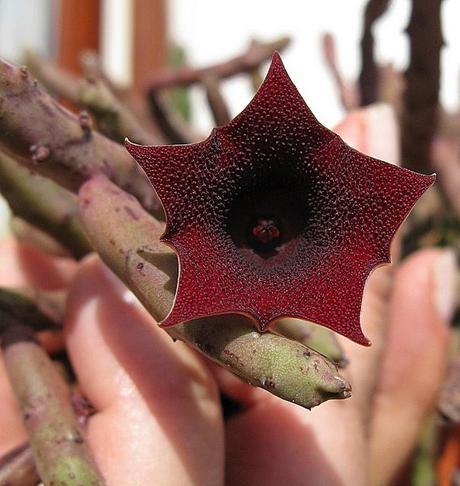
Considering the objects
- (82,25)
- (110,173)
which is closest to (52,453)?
(110,173)

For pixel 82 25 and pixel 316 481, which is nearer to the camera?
pixel 316 481

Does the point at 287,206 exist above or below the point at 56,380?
above

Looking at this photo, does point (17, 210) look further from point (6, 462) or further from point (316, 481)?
point (316, 481)

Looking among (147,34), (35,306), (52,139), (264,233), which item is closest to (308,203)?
(264,233)

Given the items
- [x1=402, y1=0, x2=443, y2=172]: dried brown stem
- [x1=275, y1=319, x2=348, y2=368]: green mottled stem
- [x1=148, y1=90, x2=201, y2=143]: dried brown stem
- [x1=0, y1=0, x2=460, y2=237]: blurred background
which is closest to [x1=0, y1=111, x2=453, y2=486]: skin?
[x1=275, y1=319, x2=348, y2=368]: green mottled stem

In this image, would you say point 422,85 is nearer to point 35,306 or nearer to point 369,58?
point 369,58

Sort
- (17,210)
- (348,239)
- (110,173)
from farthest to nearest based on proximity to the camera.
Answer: (17,210) → (110,173) → (348,239)
